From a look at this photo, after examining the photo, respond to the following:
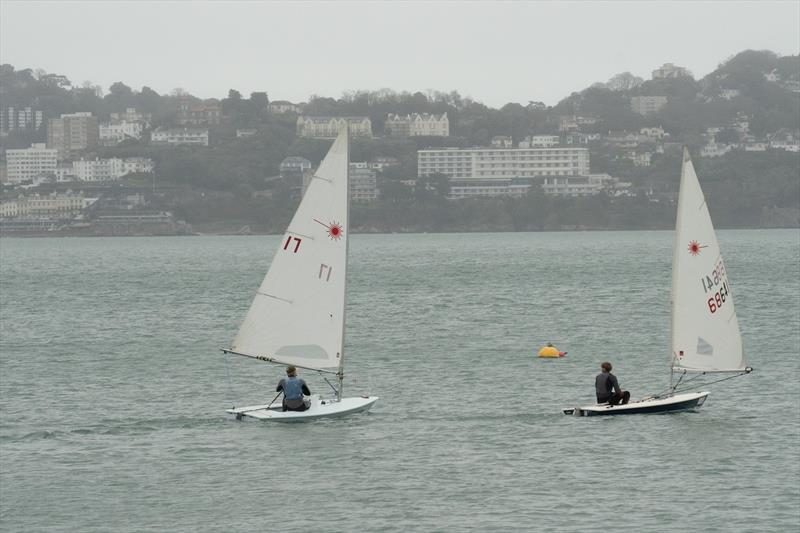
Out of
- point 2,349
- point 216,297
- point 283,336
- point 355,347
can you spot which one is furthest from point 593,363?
point 216,297

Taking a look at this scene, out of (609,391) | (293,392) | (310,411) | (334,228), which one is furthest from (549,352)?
(293,392)

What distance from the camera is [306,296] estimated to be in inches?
1624

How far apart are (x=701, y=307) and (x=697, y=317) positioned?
0.95 feet

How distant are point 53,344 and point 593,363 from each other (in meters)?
24.3

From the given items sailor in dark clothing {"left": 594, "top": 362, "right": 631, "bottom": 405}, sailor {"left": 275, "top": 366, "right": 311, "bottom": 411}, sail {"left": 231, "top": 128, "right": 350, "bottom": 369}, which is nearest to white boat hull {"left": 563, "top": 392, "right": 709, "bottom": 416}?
sailor in dark clothing {"left": 594, "top": 362, "right": 631, "bottom": 405}

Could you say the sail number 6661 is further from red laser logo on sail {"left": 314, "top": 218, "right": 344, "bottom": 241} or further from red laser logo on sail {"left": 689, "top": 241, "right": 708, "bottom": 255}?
red laser logo on sail {"left": 314, "top": 218, "right": 344, "bottom": 241}

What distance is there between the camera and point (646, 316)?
8275 cm

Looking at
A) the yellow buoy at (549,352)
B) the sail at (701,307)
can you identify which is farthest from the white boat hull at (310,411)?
the yellow buoy at (549,352)

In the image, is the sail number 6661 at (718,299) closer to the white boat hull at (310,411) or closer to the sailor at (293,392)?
the white boat hull at (310,411)

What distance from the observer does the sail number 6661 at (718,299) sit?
42656 millimetres

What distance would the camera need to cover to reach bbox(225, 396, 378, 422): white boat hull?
40719 millimetres

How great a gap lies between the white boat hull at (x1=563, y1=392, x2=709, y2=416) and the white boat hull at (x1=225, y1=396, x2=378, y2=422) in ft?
18.0

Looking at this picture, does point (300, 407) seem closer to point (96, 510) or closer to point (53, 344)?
point (96, 510)

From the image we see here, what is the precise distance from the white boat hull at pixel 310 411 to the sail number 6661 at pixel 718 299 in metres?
9.13
